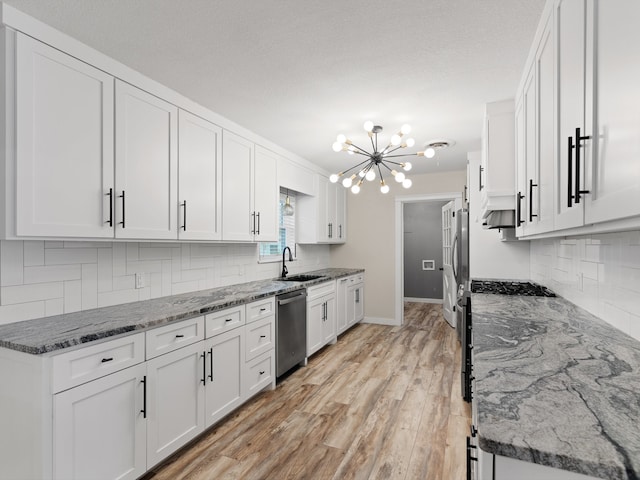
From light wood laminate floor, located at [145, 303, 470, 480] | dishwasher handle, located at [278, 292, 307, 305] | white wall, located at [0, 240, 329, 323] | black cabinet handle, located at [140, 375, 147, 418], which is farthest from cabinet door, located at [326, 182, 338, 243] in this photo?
black cabinet handle, located at [140, 375, 147, 418]

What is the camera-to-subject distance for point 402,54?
2.04 m

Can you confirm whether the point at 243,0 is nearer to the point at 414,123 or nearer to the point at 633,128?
the point at 633,128

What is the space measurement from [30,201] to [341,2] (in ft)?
5.81

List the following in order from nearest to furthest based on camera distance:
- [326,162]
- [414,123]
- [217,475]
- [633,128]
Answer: [633,128] < [217,475] < [414,123] < [326,162]

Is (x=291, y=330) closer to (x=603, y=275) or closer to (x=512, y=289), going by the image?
(x=512, y=289)

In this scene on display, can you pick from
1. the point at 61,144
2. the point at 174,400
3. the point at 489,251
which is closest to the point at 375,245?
the point at 489,251

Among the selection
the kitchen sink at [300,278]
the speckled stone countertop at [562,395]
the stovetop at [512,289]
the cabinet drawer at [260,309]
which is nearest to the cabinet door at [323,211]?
the kitchen sink at [300,278]

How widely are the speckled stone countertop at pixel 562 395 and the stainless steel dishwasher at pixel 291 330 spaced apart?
2006 millimetres

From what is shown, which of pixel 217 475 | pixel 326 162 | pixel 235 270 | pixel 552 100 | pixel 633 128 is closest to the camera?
pixel 633 128

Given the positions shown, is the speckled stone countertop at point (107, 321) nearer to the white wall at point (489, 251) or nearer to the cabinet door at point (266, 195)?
the cabinet door at point (266, 195)

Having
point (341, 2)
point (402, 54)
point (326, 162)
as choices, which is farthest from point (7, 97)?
point (326, 162)

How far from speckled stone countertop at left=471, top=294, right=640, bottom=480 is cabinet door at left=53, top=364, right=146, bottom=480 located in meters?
1.71

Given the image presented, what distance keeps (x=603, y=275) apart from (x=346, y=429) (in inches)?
74.4

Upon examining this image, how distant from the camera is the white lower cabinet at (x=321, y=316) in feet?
12.9
